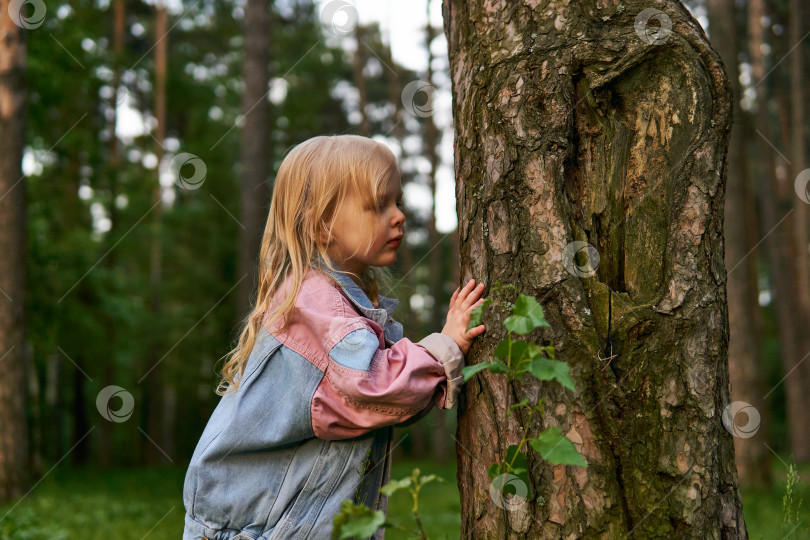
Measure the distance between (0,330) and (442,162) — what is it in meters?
12.5

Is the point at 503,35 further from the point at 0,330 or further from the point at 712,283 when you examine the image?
the point at 0,330

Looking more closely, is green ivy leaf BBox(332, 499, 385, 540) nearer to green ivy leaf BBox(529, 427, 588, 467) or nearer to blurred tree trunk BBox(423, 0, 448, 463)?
green ivy leaf BBox(529, 427, 588, 467)

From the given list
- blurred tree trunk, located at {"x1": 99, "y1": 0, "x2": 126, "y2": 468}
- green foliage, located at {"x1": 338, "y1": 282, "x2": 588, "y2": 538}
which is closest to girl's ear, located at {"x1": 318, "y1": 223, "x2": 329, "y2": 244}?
green foliage, located at {"x1": 338, "y1": 282, "x2": 588, "y2": 538}

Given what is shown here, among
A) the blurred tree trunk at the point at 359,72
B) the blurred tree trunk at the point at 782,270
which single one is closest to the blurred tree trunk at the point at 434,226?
the blurred tree trunk at the point at 359,72

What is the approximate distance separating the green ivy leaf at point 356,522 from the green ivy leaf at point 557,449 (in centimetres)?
40

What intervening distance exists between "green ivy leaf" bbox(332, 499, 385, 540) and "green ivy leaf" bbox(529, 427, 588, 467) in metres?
0.40

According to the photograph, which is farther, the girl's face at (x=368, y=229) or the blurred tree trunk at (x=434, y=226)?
the blurred tree trunk at (x=434, y=226)

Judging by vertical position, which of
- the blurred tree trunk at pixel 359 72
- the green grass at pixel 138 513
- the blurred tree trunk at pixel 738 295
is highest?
the blurred tree trunk at pixel 359 72

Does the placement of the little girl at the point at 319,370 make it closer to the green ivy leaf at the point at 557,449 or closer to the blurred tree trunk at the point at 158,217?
the green ivy leaf at the point at 557,449

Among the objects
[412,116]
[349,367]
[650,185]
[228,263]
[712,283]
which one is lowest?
[228,263]

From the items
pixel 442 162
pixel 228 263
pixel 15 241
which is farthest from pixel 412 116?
pixel 15 241

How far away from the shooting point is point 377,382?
1878 mm

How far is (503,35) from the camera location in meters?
2.05

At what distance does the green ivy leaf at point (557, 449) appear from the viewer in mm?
1504
